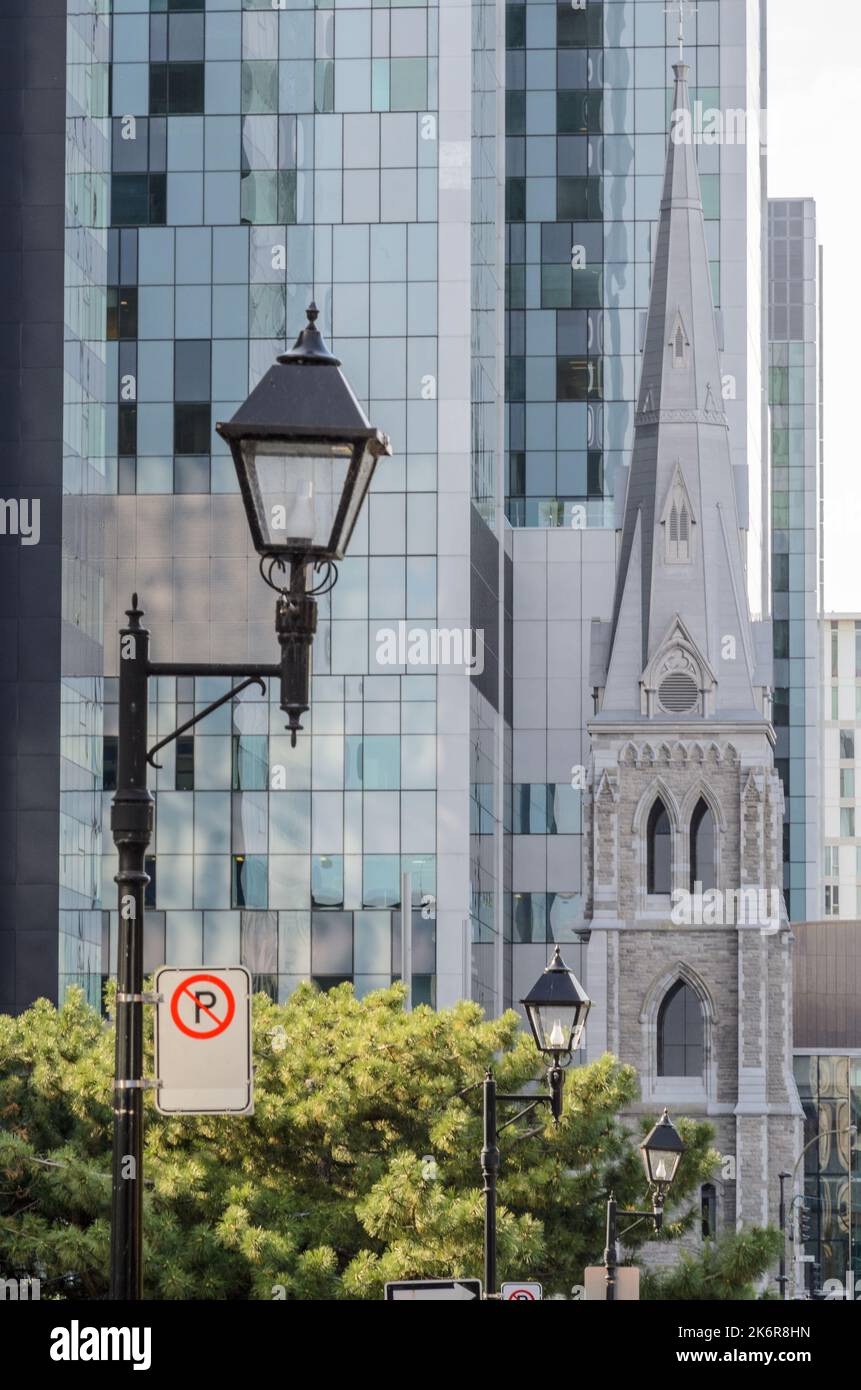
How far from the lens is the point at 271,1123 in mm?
38250

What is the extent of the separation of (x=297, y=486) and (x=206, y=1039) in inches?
104

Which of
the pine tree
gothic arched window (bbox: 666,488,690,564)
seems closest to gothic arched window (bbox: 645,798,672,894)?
gothic arched window (bbox: 666,488,690,564)

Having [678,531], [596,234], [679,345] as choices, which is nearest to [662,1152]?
[678,531]

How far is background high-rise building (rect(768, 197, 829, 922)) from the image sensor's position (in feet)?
436

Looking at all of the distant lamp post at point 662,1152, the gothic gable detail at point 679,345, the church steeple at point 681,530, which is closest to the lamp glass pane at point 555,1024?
the distant lamp post at point 662,1152

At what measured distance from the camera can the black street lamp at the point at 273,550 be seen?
1055 centimetres

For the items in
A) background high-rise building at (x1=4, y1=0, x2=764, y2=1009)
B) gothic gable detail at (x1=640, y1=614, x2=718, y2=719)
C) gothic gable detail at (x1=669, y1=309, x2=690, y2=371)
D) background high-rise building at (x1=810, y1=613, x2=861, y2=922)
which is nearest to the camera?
background high-rise building at (x1=4, y1=0, x2=764, y2=1009)

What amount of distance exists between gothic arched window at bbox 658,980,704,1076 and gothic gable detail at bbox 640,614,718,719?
7.96 metres

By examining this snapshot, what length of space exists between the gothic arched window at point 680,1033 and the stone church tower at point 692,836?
0.19 feet

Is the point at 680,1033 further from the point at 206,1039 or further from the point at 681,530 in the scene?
the point at 206,1039

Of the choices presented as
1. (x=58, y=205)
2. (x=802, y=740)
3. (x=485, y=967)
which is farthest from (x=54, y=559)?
(x=802, y=740)

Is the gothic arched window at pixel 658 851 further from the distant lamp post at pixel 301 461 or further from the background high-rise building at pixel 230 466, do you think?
the distant lamp post at pixel 301 461

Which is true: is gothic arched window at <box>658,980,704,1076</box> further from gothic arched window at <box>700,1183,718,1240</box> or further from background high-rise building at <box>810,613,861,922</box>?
background high-rise building at <box>810,613,861,922</box>
